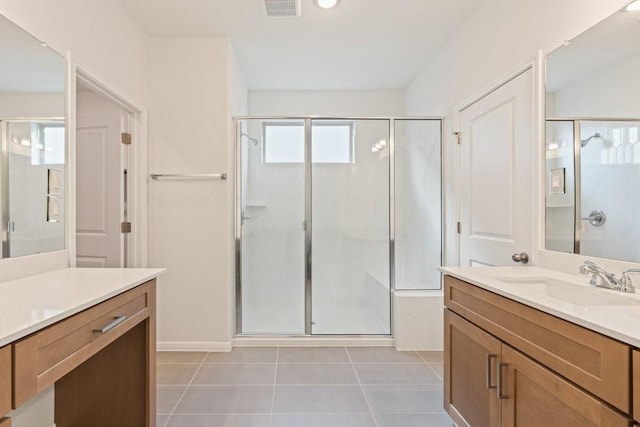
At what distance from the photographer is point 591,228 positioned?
4.76 ft

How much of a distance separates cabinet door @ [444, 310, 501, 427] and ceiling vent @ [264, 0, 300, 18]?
2.16m

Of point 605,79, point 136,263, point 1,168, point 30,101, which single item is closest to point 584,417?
point 605,79

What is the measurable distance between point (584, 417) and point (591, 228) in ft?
2.84

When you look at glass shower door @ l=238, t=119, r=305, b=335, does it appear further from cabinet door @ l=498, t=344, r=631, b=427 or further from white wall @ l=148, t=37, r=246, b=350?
cabinet door @ l=498, t=344, r=631, b=427

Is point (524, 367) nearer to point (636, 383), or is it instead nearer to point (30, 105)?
point (636, 383)

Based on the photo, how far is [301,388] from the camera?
2189 millimetres

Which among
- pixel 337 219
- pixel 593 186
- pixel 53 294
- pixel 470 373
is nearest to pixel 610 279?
pixel 593 186

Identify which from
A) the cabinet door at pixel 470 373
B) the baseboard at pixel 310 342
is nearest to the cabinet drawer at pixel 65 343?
the cabinet door at pixel 470 373

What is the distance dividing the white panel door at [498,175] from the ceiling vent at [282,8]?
143cm

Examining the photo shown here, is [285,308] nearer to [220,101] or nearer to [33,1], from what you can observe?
[220,101]

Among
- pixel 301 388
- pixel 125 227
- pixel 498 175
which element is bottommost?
pixel 301 388

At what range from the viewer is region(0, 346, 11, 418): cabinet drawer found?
2.48 feet

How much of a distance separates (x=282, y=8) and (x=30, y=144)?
5.65 ft

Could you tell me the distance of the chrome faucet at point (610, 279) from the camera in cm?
120
